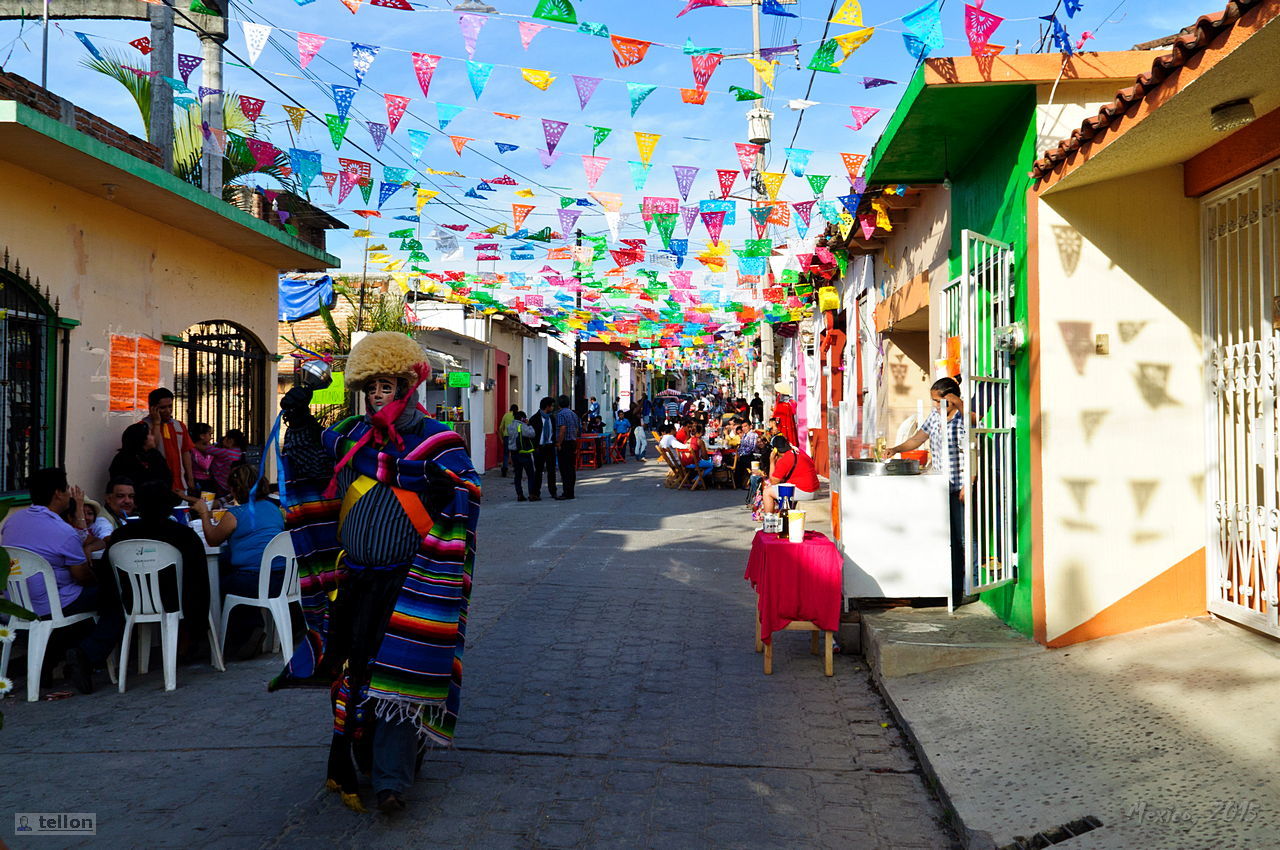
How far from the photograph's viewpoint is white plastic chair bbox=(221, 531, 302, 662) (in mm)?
6180

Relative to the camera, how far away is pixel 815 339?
797 inches

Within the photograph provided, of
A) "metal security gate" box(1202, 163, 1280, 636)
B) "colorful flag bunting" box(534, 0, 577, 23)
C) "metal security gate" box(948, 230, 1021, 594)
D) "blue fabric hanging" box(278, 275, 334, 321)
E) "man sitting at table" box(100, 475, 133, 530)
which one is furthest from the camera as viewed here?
"blue fabric hanging" box(278, 275, 334, 321)

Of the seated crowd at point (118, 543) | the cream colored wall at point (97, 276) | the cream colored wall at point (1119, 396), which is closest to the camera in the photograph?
the cream colored wall at point (1119, 396)

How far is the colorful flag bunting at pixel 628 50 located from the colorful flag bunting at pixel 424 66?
147 cm

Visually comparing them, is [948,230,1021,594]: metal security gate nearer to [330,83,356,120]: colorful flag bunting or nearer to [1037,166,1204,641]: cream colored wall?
[1037,166,1204,641]: cream colored wall

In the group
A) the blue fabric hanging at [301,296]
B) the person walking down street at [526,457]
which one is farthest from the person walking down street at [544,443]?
the blue fabric hanging at [301,296]

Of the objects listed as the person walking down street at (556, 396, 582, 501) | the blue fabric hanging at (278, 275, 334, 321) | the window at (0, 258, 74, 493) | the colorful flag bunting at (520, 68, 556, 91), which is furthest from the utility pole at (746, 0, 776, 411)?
the window at (0, 258, 74, 493)

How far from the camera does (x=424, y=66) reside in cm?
799

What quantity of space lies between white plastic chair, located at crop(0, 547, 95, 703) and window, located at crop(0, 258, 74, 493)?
2564mm

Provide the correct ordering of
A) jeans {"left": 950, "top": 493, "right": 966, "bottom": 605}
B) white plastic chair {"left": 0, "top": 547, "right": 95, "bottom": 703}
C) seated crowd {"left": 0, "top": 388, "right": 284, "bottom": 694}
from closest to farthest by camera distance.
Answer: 1. white plastic chair {"left": 0, "top": 547, "right": 95, "bottom": 703}
2. seated crowd {"left": 0, "top": 388, "right": 284, "bottom": 694}
3. jeans {"left": 950, "top": 493, "right": 966, "bottom": 605}

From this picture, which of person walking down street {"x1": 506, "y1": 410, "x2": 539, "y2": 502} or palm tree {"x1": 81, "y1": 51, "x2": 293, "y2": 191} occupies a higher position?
palm tree {"x1": 81, "y1": 51, "x2": 293, "y2": 191}

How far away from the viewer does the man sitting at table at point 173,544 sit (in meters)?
5.98

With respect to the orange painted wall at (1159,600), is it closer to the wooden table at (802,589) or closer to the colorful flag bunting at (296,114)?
the wooden table at (802,589)

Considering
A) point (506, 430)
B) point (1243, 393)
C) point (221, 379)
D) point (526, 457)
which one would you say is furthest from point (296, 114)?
point (506, 430)
